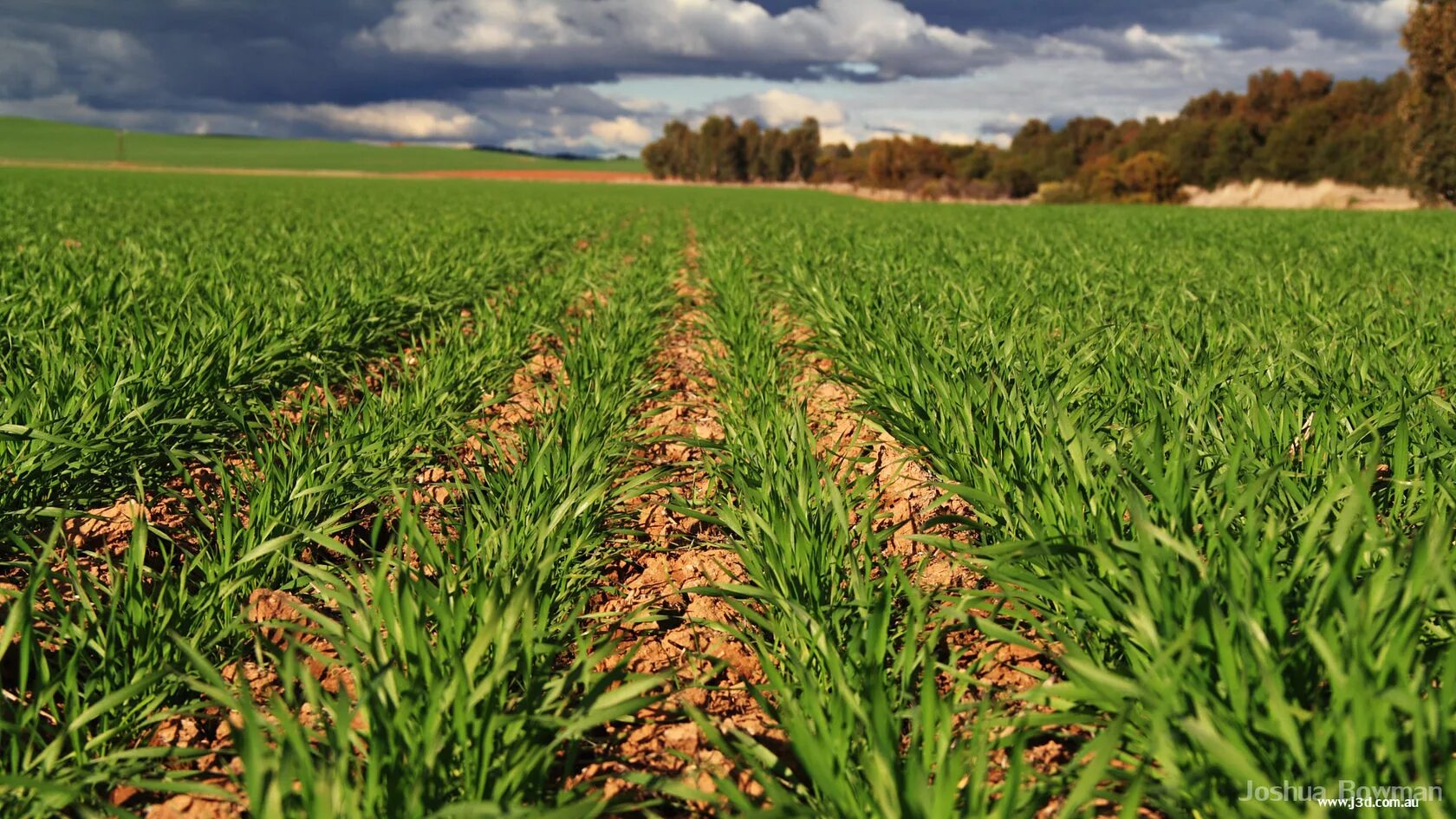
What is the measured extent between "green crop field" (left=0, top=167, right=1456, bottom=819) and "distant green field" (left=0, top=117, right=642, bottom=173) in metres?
105

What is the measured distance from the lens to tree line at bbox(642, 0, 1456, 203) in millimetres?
34562

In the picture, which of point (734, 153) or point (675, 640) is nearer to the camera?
point (675, 640)

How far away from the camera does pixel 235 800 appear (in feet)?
5.48

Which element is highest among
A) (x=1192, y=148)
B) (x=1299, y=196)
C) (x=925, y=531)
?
(x=1192, y=148)

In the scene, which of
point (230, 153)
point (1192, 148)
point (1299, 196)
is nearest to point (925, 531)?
point (1299, 196)

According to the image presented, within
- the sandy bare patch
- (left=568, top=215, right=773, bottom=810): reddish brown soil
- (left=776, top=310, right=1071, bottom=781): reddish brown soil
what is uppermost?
the sandy bare patch

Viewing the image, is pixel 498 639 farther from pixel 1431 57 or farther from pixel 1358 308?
pixel 1431 57

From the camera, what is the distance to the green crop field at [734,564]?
1539mm

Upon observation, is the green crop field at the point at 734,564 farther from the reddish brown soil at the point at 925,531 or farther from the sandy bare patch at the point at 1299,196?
the sandy bare patch at the point at 1299,196

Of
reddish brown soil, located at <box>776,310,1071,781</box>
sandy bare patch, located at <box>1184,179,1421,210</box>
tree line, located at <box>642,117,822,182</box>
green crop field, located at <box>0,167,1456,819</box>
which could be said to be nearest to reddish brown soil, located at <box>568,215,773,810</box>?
green crop field, located at <box>0,167,1456,819</box>

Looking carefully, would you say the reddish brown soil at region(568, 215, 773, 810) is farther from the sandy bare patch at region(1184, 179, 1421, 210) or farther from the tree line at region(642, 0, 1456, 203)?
the sandy bare patch at region(1184, 179, 1421, 210)

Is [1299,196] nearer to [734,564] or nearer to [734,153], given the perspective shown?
[734,564]

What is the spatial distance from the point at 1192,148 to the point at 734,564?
85.1 m

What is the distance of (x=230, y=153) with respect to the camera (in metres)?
113
